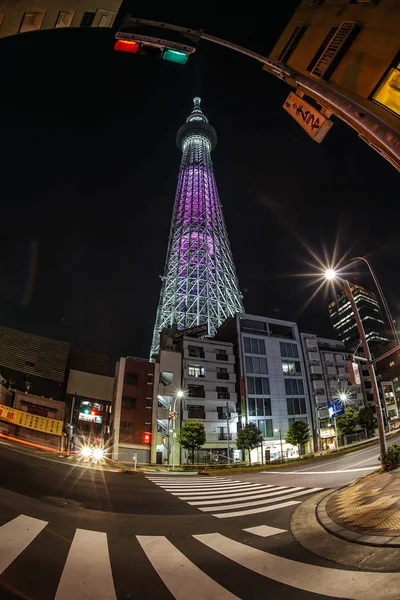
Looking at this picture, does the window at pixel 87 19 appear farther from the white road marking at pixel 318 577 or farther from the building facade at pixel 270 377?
the building facade at pixel 270 377

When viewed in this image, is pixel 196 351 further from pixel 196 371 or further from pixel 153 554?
pixel 153 554

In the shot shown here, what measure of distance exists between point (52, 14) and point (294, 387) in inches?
1934

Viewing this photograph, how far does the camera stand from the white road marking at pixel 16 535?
405 centimetres

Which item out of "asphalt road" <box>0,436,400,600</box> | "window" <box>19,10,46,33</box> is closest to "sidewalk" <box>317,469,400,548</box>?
"asphalt road" <box>0,436,400,600</box>

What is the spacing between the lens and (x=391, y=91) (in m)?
5.79

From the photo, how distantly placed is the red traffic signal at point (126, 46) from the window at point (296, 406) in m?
46.9

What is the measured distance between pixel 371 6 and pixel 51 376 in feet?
203

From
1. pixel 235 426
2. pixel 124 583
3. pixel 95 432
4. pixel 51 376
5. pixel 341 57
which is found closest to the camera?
pixel 124 583

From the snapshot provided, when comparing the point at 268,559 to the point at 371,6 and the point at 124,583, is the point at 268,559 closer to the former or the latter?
the point at 124,583

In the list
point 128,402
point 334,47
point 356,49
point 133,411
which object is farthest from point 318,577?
point 128,402

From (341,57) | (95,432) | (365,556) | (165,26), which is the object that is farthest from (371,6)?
(95,432)

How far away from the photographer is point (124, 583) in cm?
364

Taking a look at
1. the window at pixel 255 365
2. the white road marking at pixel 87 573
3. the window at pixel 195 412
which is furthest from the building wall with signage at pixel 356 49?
the window at pixel 255 365

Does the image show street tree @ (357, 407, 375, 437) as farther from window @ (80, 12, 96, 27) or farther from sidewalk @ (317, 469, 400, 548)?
window @ (80, 12, 96, 27)
